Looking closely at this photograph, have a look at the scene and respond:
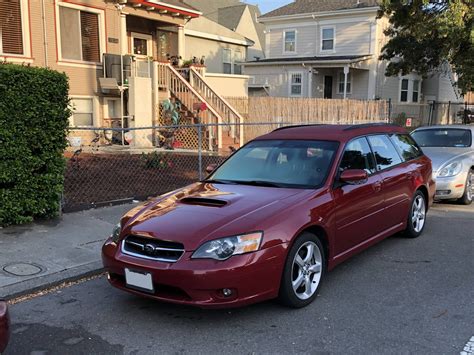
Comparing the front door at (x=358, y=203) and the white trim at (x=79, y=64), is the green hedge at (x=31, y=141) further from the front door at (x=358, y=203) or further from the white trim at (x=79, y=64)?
the white trim at (x=79, y=64)

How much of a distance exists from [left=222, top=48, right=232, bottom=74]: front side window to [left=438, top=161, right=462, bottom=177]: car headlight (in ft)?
67.3

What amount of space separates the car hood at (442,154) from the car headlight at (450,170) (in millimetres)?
86

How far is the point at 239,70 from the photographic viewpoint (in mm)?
29344

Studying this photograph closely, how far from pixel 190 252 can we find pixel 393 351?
5.44 ft

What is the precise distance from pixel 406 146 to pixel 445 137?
386 centimetres

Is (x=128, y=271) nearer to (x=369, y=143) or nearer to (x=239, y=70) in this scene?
(x=369, y=143)

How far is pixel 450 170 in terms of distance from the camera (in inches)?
340

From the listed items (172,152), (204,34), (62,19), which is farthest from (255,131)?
(204,34)

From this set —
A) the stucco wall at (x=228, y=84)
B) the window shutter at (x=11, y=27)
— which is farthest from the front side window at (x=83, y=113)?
the stucco wall at (x=228, y=84)

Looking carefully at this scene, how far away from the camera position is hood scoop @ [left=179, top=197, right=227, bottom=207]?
14.4 feet

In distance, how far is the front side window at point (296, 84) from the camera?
28.7 meters

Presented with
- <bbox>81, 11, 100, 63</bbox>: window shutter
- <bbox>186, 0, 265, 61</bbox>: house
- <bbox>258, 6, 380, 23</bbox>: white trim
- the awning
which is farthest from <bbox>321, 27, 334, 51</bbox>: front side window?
<bbox>81, 11, 100, 63</bbox>: window shutter

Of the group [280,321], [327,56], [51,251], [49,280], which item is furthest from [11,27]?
[327,56]

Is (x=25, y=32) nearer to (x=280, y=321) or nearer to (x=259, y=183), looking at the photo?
(x=259, y=183)
